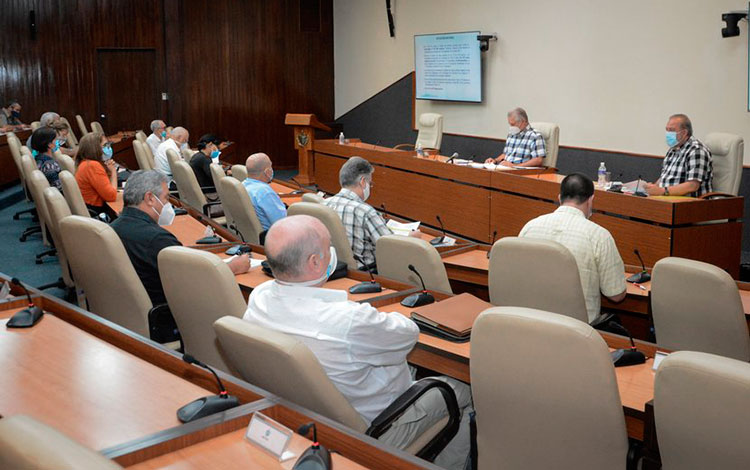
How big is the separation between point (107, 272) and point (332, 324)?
61.7 inches

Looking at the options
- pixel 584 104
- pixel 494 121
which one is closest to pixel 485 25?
pixel 494 121

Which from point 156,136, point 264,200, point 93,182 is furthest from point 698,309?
point 156,136

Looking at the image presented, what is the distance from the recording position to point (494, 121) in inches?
424

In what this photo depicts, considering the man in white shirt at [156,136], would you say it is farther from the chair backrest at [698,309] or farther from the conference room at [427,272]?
the chair backrest at [698,309]

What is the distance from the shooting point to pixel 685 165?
6.29 meters

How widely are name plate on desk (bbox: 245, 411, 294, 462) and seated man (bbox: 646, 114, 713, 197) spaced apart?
484 cm

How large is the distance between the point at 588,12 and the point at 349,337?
25.9ft

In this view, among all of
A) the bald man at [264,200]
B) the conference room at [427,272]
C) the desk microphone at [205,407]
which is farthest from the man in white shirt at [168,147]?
the desk microphone at [205,407]

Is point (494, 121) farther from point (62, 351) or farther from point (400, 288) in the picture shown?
point (62, 351)

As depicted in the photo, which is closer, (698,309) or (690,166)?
(698,309)

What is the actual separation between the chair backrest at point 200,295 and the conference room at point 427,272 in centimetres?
1

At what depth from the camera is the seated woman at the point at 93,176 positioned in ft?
20.7

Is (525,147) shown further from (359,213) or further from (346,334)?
(346,334)

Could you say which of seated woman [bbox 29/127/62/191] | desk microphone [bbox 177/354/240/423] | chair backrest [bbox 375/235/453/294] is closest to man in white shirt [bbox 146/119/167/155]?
seated woman [bbox 29/127/62/191]
